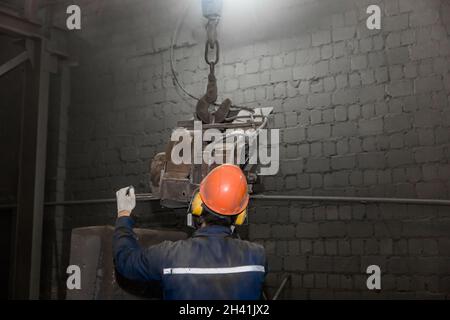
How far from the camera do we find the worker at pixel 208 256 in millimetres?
2502

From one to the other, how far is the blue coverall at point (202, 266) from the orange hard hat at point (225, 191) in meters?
0.11

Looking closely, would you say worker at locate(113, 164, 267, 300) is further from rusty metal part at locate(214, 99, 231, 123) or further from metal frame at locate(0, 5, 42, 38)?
metal frame at locate(0, 5, 42, 38)

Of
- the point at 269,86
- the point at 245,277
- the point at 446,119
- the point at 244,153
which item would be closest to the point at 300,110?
the point at 269,86

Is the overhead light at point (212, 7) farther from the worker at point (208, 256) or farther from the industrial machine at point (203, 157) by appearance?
the worker at point (208, 256)

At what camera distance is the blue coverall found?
8.20ft

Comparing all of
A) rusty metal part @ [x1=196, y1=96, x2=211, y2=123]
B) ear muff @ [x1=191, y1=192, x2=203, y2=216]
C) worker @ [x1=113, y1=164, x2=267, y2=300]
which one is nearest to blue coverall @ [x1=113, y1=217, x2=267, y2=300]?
worker @ [x1=113, y1=164, x2=267, y2=300]

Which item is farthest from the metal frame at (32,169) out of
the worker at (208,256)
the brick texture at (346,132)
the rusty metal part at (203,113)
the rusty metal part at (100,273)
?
the worker at (208,256)

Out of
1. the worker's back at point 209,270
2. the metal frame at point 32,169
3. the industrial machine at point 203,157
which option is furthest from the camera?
the metal frame at point 32,169

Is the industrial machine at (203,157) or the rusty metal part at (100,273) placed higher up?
the industrial machine at (203,157)

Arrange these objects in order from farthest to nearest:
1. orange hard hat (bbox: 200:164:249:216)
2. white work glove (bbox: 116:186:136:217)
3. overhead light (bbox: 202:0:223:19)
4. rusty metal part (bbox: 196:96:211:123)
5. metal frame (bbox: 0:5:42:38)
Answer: metal frame (bbox: 0:5:42:38) → overhead light (bbox: 202:0:223:19) → rusty metal part (bbox: 196:96:211:123) → white work glove (bbox: 116:186:136:217) → orange hard hat (bbox: 200:164:249:216)

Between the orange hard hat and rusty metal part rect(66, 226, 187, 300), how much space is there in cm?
86

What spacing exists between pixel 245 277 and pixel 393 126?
2.32 m

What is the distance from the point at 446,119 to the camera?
4.05m
